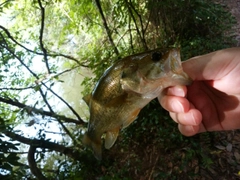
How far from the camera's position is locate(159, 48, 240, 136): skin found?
1227 mm

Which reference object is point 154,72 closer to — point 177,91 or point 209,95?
point 177,91

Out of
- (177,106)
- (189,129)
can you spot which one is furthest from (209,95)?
(177,106)

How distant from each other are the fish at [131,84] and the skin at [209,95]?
4.4 inches

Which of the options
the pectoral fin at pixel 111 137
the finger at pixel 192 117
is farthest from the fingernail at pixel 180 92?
the pectoral fin at pixel 111 137

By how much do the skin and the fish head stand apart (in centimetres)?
14

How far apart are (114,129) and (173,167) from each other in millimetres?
1908

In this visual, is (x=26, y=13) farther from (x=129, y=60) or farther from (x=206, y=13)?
(x=129, y=60)

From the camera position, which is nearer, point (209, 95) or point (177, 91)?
point (177, 91)

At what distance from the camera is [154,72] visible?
109 cm

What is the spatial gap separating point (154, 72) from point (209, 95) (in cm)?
56

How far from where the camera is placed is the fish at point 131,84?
1.05 meters

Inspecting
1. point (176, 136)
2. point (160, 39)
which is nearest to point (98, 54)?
point (160, 39)

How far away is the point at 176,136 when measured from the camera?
3.14 metres

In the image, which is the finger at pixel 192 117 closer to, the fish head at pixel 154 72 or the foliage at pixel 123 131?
the fish head at pixel 154 72
